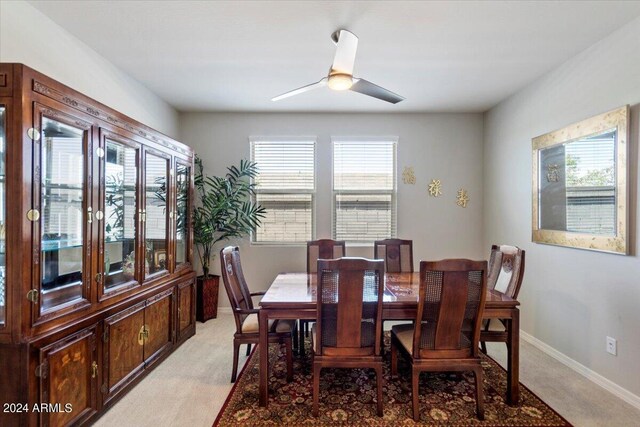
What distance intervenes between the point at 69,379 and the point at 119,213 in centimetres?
117

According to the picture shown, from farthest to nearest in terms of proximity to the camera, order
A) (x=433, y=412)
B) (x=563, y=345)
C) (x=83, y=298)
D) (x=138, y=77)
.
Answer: (x=138, y=77), (x=563, y=345), (x=433, y=412), (x=83, y=298)

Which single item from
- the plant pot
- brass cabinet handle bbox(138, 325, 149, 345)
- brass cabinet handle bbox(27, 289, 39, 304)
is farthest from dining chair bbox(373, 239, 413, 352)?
brass cabinet handle bbox(27, 289, 39, 304)

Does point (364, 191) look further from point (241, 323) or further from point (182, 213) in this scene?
point (241, 323)

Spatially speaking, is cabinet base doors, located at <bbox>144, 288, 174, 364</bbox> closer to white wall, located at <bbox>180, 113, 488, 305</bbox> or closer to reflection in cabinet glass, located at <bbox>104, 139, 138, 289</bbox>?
reflection in cabinet glass, located at <bbox>104, 139, 138, 289</bbox>

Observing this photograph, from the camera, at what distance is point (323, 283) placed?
6.68ft

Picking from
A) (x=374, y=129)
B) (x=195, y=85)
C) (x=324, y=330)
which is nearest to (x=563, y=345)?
(x=324, y=330)

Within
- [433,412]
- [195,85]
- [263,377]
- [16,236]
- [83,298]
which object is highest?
[195,85]

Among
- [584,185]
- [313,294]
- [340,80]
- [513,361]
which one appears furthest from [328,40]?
[513,361]

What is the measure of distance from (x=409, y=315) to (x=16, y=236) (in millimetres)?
2391

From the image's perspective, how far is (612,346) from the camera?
8.04ft

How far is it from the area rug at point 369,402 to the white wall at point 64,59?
2.77 meters

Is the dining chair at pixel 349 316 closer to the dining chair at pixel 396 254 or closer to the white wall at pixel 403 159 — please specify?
the dining chair at pixel 396 254

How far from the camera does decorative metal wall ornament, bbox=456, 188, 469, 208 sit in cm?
438

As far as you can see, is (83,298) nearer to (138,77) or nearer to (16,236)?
(16,236)
